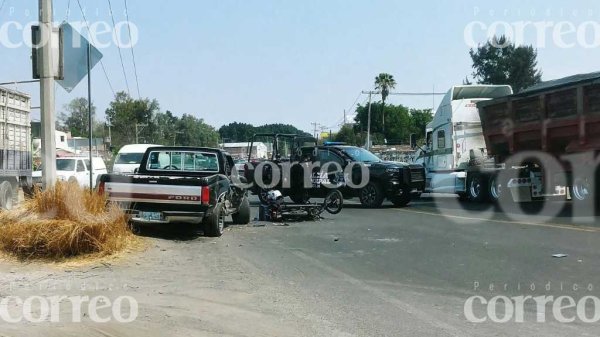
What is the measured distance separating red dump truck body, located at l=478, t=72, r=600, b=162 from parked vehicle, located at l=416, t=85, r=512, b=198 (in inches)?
81.6

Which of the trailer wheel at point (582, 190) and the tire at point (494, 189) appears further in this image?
the tire at point (494, 189)

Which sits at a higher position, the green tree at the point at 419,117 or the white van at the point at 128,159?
the green tree at the point at 419,117

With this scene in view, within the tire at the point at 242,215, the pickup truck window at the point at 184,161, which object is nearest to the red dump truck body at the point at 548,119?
the tire at the point at 242,215

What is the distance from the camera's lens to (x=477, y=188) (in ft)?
63.8

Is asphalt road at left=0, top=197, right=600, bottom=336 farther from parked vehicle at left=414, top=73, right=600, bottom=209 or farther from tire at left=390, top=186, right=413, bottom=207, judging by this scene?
tire at left=390, top=186, right=413, bottom=207

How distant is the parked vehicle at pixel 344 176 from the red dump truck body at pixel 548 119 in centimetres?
259

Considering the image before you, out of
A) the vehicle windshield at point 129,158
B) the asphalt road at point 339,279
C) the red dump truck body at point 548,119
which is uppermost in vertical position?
the red dump truck body at point 548,119

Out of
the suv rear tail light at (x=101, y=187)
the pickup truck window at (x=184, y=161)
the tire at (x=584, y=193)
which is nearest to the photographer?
the suv rear tail light at (x=101, y=187)

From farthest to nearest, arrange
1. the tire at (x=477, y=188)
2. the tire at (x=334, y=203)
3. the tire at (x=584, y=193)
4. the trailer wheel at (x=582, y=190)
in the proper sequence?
the tire at (x=477, y=188), the tire at (x=334, y=203), the trailer wheel at (x=582, y=190), the tire at (x=584, y=193)

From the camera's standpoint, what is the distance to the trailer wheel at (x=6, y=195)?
14.3 metres

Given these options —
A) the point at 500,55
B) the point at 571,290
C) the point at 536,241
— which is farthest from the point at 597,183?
the point at 500,55

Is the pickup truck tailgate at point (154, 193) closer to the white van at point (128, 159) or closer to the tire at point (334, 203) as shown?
the tire at point (334, 203)

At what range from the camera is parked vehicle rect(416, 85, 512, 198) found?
67.6 ft

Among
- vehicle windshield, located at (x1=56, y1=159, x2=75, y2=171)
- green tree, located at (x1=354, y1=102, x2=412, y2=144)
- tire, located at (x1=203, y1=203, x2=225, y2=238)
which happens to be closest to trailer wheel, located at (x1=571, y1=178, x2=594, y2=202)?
tire, located at (x1=203, y1=203, x2=225, y2=238)
